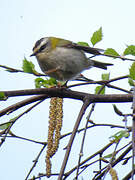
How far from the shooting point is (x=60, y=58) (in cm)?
272

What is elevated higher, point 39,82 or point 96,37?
point 96,37

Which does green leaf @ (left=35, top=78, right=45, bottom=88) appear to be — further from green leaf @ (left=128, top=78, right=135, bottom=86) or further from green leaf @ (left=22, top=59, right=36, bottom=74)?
green leaf @ (left=128, top=78, right=135, bottom=86)

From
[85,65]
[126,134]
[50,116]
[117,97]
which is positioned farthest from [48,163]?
[85,65]

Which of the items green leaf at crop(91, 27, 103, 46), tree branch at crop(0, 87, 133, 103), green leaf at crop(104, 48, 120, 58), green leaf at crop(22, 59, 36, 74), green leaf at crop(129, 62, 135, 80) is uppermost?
green leaf at crop(91, 27, 103, 46)

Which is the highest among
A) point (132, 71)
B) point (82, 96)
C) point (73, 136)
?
point (132, 71)

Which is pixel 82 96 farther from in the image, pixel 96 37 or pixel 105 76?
pixel 96 37

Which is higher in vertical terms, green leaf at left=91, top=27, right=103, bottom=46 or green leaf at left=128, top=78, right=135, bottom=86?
green leaf at left=91, top=27, right=103, bottom=46

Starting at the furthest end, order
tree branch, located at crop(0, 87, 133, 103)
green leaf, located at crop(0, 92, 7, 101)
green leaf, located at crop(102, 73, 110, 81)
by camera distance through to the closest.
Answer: green leaf, located at crop(102, 73, 110, 81), tree branch, located at crop(0, 87, 133, 103), green leaf, located at crop(0, 92, 7, 101)

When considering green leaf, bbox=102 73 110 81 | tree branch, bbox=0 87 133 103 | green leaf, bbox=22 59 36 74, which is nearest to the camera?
tree branch, bbox=0 87 133 103

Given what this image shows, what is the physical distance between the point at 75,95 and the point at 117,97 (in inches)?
10.2

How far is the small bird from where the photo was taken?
2.67 m

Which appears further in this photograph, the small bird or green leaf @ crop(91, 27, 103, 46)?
the small bird

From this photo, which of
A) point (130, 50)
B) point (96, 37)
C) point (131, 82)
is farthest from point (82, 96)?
point (96, 37)

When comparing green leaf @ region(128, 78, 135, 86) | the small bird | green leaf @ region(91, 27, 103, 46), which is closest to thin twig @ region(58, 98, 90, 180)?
green leaf @ region(128, 78, 135, 86)
